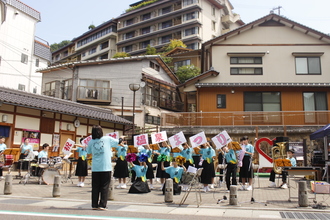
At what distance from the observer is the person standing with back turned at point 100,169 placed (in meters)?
7.39

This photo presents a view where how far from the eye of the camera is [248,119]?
2238 cm

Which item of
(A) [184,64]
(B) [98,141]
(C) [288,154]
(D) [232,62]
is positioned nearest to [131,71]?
(D) [232,62]

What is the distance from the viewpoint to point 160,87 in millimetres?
33594

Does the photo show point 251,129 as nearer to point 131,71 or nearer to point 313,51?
point 313,51

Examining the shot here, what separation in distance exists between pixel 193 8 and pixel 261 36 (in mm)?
29267

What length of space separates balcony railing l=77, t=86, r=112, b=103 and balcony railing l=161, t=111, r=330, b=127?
8.90 metres

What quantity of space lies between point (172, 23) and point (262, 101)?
36.8 meters

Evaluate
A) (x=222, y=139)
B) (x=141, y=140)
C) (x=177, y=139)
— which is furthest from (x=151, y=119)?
(x=222, y=139)

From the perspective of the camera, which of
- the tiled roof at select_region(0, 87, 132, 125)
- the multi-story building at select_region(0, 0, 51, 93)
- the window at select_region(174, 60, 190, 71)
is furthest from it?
the window at select_region(174, 60, 190, 71)

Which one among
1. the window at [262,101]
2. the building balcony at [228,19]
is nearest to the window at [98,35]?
the building balcony at [228,19]

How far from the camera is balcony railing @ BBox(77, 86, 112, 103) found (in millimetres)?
28984

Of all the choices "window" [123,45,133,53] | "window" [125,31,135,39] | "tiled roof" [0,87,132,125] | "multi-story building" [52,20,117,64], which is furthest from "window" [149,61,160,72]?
"multi-story building" [52,20,117,64]

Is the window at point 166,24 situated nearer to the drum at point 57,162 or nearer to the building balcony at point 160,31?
the building balcony at point 160,31

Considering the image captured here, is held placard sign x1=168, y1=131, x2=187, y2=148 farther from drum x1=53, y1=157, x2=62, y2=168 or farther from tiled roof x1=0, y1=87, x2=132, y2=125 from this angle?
tiled roof x1=0, y1=87, x2=132, y2=125
